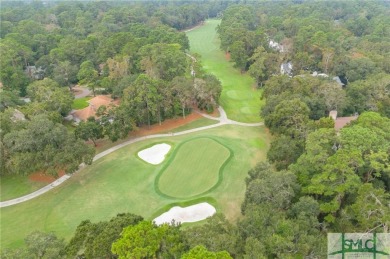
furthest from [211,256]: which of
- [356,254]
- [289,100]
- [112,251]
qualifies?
[289,100]

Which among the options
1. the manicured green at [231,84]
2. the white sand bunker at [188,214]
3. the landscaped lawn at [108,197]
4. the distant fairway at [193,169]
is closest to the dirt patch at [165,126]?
the landscaped lawn at [108,197]

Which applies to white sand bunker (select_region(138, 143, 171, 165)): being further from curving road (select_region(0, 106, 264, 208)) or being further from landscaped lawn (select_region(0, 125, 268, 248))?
curving road (select_region(0, 106, 264, 208))

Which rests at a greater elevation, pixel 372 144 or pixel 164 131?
pixel 372 144

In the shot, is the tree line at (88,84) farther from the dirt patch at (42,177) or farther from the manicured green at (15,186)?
the dirt patch at (42,177)

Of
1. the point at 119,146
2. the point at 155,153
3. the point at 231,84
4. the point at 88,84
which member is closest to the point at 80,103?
the point at 88,84

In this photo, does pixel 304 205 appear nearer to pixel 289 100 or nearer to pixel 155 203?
pixel 155 203

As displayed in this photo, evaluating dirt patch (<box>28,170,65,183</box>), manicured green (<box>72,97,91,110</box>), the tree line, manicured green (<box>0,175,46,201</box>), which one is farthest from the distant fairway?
manicured green (<box>72,97,91,110</box>)
